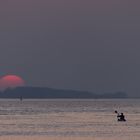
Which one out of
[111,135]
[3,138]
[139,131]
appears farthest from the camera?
[139,131]

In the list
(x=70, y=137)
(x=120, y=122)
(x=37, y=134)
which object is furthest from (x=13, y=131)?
(x=120, y=122)

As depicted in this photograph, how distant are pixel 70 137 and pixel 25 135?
11.8ft

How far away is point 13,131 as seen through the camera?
53188 mm

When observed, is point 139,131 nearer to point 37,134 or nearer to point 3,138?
point 37,134

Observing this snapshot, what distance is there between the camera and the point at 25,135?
48750 mm

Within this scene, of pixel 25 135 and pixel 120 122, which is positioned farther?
pixel 120 122

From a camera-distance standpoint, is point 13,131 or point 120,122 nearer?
point 13,131

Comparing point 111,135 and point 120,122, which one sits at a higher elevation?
point 120,122

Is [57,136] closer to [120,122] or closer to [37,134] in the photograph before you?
[37,134]

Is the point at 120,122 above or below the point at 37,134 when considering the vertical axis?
above

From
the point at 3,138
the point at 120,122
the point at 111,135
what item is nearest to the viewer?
the point at 3,138

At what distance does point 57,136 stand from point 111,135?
3.77 metres

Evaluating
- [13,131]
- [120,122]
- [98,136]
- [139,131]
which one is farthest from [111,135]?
[120,122]

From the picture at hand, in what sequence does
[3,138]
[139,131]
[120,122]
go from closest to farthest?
[3,138]
[139,131]
[120,122]
